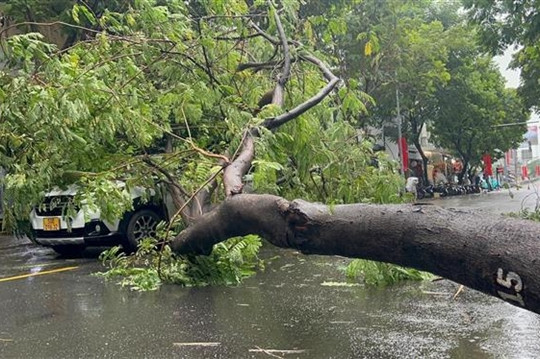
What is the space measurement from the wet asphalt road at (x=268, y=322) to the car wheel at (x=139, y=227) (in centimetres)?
274

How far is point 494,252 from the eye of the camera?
101 inches

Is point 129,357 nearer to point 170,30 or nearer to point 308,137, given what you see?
point 308,137

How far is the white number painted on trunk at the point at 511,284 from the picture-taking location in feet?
8.05

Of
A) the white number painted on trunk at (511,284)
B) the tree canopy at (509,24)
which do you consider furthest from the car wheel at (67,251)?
the tree canopy at (509,24)

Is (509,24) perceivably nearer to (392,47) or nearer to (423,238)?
(392,47)

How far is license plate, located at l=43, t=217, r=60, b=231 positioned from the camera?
9625mm

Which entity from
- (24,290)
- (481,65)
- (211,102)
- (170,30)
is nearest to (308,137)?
(211,102)

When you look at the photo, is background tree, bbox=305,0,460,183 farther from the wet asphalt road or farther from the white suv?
the wet asphalt road

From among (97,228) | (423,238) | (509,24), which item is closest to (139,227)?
(97,228)

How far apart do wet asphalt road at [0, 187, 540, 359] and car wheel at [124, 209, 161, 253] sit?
2.74 meters

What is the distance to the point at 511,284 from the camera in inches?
98.0

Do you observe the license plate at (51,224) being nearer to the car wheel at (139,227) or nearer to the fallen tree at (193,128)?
the car wheel at (139,227)

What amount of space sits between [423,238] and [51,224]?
7.87m

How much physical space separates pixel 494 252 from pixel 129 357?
93.8 inches
